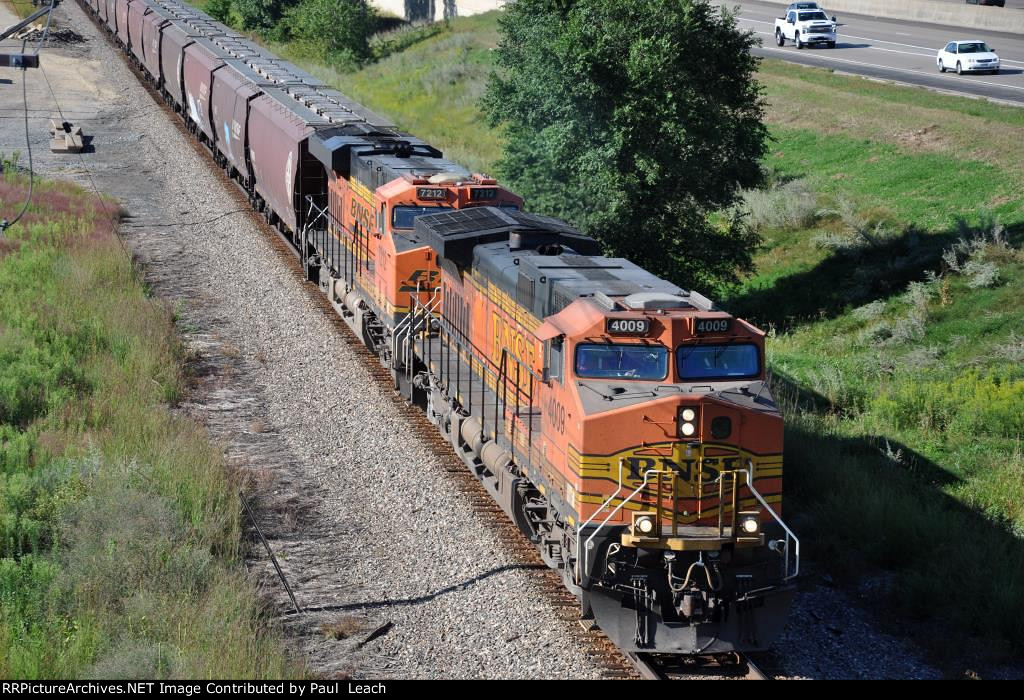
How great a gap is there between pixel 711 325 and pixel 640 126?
50.6 ft

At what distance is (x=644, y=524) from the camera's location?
11.2 metres

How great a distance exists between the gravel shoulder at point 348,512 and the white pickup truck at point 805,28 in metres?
33.6

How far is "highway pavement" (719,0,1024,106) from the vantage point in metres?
42.9

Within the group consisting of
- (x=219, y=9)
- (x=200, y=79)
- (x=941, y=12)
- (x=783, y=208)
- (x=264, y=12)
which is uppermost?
(x=219, y=9)

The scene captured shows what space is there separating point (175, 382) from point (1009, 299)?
55.7 ft

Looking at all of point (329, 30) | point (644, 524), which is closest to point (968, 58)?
point (329, 30)

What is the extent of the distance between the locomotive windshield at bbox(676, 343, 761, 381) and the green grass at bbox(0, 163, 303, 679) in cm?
495

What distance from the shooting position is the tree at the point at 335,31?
62.8 meters

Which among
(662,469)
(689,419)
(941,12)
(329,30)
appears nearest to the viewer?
(689,419)

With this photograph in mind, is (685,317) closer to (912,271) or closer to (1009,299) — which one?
(1009,299)

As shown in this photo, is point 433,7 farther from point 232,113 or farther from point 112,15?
point 232,113

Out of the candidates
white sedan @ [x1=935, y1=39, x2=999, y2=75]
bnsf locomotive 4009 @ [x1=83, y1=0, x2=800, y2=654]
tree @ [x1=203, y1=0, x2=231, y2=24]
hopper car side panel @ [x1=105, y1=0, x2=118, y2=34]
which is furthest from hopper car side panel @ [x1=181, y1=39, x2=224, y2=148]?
tree @ [x1=203, y1=0, x2=231, y2=24]

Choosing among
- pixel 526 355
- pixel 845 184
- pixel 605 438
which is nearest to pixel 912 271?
pixel 845 184

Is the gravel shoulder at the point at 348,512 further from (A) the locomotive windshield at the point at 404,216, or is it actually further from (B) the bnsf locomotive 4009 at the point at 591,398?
(A) the locomotive windshield at the point at 404,216
